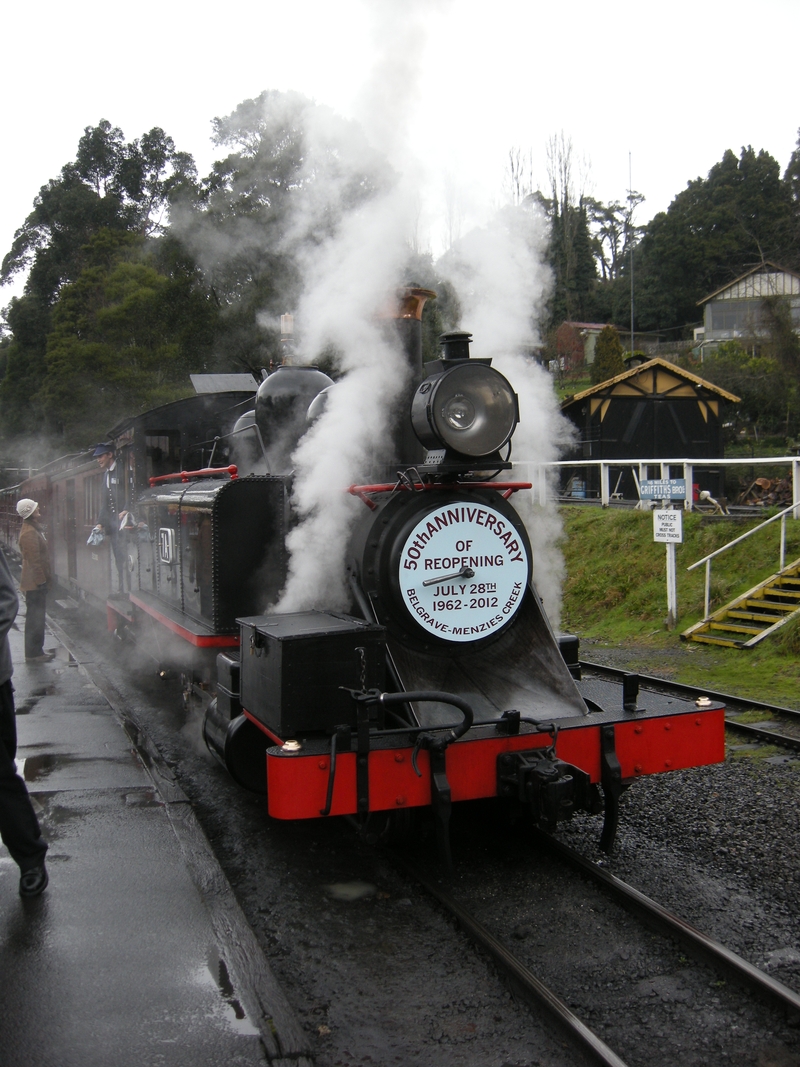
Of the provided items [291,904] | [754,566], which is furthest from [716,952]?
[754,566]

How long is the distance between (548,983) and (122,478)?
6841mm

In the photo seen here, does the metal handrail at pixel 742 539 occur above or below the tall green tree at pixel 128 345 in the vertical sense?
below

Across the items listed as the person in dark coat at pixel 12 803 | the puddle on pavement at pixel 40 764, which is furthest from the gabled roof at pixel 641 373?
the person in dark coat at pixel 12 803

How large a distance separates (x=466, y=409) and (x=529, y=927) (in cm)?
226

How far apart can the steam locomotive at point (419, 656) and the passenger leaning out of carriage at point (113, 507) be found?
133 inches

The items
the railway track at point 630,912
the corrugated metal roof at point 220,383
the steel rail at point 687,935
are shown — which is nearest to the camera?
the railway track at point 630,912

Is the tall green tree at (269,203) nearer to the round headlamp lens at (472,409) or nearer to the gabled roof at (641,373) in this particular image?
the round headlamp lens at (472,409)

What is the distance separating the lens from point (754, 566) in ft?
33.8

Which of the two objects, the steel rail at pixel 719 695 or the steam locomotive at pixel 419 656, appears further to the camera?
the steel rail at pixel 719 695

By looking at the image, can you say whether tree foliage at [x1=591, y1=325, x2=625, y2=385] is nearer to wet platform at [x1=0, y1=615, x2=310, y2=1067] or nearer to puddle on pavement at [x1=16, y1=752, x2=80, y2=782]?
puddle on pavement at [x1=16, y1=752, x2=80, y2=782]

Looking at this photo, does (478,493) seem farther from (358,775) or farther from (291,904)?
(291,904)

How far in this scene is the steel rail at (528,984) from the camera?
2.61 metres

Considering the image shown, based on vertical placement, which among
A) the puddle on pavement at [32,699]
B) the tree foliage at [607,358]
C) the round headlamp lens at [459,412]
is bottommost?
the puddle on pavement at [32,699]

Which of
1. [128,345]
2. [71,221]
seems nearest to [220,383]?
[128,345]
